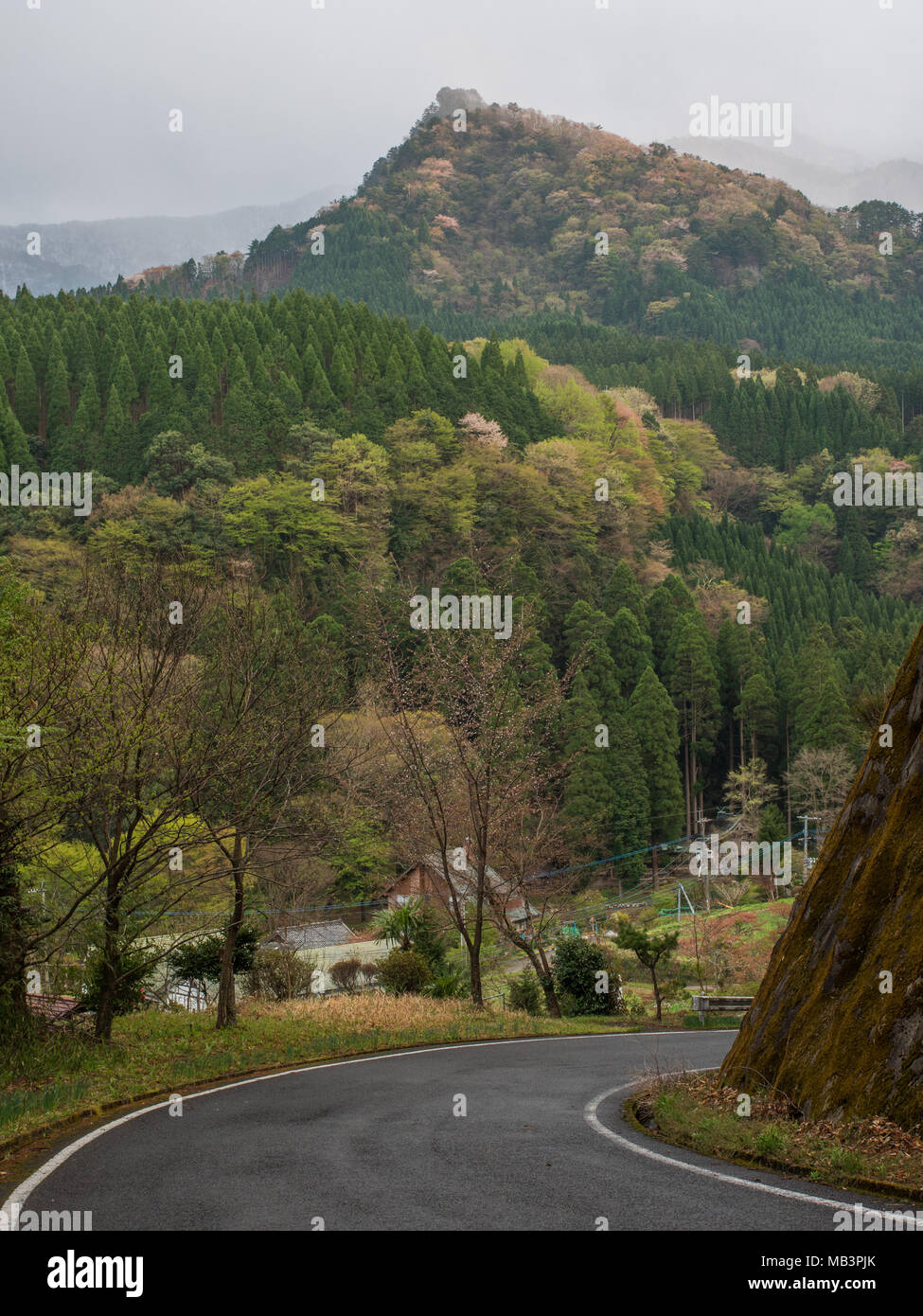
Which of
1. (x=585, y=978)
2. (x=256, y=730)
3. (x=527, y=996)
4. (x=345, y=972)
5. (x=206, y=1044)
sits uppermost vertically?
(x=256, y=730)

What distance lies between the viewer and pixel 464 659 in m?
24.9

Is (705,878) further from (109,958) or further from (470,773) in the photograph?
(109,958)

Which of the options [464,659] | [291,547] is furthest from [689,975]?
[291,547]

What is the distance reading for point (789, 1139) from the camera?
300 inches

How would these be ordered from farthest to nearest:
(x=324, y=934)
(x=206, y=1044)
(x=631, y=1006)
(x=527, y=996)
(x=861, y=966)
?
(x=324, y=934)
(x=527, y=996)
(x=631, y=1006)
(x=206, y=1044)
(x=861, y=966)

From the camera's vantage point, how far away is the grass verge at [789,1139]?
6.63m

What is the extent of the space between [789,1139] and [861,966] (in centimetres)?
147

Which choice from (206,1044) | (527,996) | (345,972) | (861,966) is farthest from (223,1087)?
(345,972)

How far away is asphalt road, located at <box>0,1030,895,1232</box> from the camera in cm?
609

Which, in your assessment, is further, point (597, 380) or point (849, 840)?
point (597, 380)

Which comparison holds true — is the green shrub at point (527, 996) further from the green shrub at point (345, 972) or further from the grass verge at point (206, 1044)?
the green shrub at point (345, 972)

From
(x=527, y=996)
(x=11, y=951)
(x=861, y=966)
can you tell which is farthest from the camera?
(x=527, y=996)

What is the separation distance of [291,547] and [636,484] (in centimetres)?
3995
